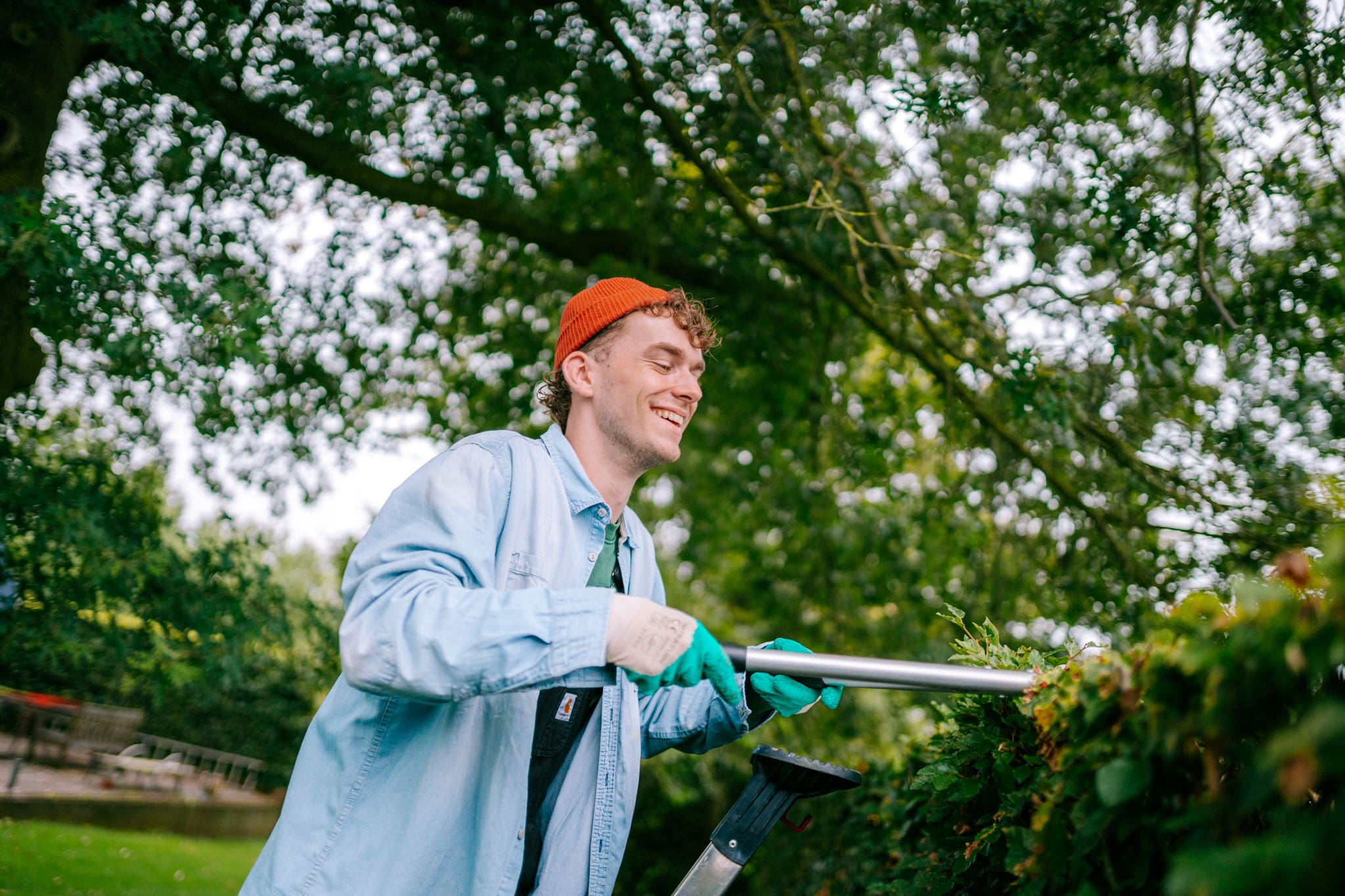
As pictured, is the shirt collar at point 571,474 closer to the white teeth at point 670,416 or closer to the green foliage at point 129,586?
the white teeth at point 670,416

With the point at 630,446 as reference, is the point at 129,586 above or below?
below

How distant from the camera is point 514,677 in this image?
5.76ft

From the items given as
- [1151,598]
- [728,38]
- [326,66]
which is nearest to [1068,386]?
[1151,598]

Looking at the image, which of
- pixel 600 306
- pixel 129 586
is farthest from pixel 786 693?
pixel 129 586

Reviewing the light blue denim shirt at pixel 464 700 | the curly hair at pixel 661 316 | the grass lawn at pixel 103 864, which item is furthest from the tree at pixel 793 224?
the grass lawn at pixel 103 864

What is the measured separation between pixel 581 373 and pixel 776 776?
4.44 ft

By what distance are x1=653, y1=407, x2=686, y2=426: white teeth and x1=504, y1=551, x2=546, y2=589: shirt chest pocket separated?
0.67 m

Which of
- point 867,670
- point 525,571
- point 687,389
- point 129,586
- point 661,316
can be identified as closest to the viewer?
point 867,670

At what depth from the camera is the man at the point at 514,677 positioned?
5.81ft

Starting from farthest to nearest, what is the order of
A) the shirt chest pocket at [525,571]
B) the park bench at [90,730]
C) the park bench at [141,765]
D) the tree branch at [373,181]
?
the park bench at [141,765]
the park bench at [90,730]
the tree branch at [373,181]
the shirt chest pocket at [525,571]

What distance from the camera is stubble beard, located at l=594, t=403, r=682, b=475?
269cm

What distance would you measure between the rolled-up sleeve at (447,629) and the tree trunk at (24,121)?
305 cm

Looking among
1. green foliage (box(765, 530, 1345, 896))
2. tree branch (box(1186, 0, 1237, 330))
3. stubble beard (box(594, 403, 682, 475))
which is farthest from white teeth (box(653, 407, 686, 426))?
tree branch (box(1186, 0, 1237, 330))

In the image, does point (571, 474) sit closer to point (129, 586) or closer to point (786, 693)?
point (786, 693)
